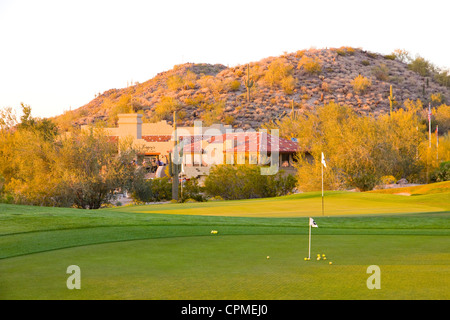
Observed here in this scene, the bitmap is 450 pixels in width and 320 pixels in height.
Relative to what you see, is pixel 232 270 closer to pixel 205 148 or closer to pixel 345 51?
pixel 205 148

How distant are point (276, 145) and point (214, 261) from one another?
38.8 meters

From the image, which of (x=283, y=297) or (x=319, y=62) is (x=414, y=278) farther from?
(x=319, y=62)

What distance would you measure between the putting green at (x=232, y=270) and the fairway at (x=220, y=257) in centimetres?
1

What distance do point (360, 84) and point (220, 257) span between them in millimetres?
86228

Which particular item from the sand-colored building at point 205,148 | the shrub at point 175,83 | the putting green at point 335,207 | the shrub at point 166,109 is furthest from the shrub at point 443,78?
the putting green at point 335,207

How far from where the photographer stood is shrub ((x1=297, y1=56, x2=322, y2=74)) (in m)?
97.5

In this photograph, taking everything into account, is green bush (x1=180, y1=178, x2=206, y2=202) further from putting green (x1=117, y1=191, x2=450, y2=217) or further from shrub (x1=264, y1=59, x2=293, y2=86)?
shrub (x1=264, y1=59, x2=293, y2=86)

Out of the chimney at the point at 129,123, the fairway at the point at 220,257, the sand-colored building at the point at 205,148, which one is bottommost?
the fairway at the point at 220,257

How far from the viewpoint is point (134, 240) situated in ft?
36.2

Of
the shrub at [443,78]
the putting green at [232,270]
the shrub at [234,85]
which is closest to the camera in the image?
the putting green at [232,270]

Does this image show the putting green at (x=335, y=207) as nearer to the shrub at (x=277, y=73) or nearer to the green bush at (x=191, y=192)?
the green bush at (x=191, y=192)

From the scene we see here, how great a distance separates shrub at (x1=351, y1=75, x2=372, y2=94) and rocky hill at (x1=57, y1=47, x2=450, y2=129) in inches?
7.1

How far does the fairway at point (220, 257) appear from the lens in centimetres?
648
